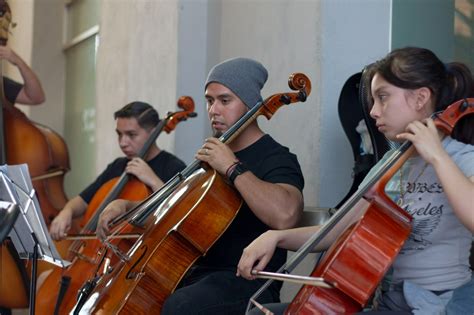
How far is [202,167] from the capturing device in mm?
2625

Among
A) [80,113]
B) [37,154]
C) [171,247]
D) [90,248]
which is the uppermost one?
[80,113]

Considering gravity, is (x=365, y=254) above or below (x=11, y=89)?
below

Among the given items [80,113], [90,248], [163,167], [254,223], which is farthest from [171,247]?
[80,113]

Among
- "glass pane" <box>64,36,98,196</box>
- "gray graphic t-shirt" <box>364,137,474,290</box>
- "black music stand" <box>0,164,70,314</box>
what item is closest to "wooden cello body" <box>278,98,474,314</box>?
"gray graphic t-shirt" <box>364,137,474,290</box>

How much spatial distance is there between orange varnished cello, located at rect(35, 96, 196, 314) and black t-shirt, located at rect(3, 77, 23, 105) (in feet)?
3.48

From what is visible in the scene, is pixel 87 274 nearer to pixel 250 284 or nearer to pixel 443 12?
pixel 250 284

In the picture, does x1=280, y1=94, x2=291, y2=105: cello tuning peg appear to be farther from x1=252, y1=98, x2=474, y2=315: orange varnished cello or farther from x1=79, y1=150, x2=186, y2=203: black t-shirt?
x1=79, y1=150, x2=186, y2=203: black t-shirt

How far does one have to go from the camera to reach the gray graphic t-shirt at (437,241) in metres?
1.91

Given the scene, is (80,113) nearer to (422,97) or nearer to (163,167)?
(163,167)

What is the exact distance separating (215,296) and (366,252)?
69 cm

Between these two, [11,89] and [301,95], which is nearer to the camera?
[301,95]

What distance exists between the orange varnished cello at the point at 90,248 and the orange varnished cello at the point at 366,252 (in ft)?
3.93

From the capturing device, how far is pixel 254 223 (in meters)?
2.61

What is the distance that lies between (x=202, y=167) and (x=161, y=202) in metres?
0.21
